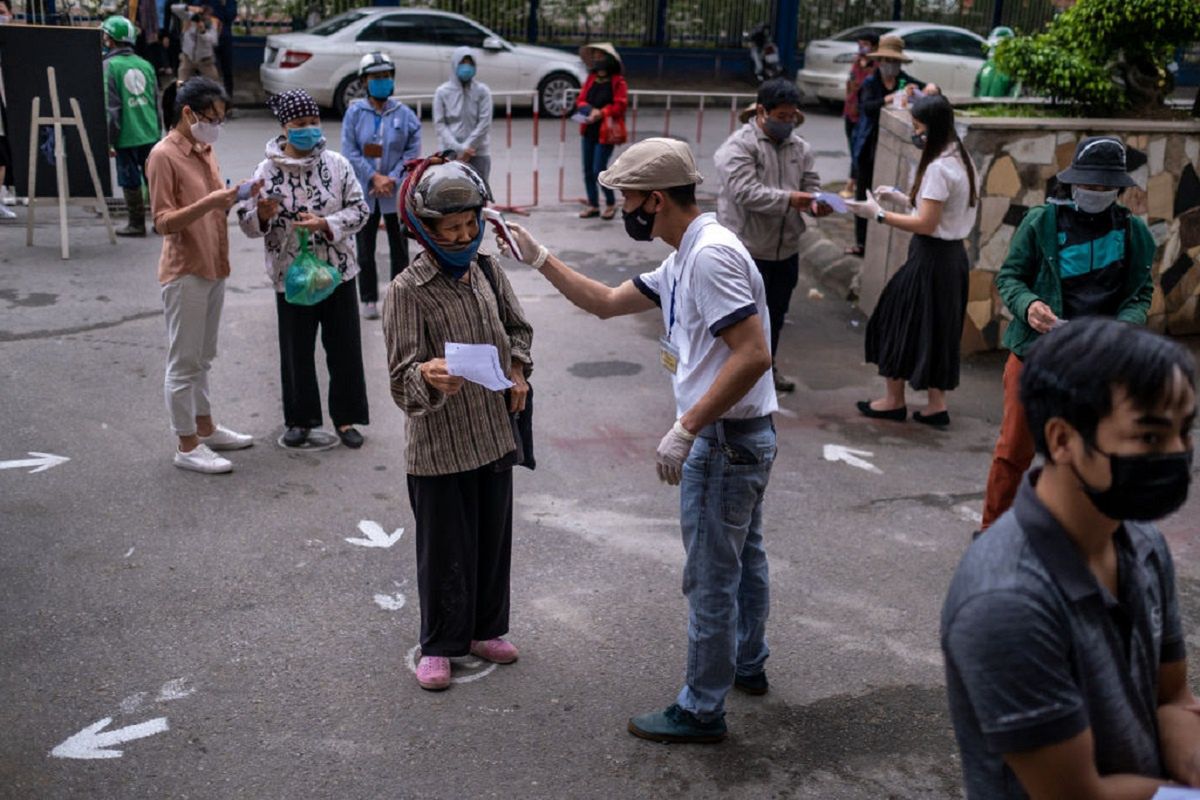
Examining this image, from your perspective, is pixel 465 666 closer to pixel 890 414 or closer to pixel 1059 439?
pixel 1059 439

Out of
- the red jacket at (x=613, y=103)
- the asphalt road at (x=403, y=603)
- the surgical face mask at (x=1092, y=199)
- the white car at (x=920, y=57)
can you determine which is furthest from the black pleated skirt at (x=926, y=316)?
the white car at (x=920, y=57)

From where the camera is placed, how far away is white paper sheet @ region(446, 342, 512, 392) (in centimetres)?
421

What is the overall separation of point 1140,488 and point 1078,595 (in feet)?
0.67

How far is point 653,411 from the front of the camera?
25.6ft

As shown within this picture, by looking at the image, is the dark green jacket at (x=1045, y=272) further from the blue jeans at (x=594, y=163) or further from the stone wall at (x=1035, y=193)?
the blue jeans at (x=594, y=163)

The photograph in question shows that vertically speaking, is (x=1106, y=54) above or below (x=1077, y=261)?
above

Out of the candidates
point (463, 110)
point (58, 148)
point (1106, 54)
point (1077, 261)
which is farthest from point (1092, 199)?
point (58, 148)

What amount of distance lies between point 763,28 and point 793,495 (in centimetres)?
1830

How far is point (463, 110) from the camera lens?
1131 centimetres

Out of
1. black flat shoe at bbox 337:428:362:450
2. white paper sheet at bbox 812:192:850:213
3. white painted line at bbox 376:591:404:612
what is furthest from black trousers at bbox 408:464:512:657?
white paper sheet at bbox 812:192:850:213

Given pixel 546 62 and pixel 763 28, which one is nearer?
pixel 546 62

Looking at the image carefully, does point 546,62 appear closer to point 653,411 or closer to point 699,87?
point 699,87

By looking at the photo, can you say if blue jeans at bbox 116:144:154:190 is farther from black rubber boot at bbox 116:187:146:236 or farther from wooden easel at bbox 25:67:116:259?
wooden easel at bbox 25:67:116:259

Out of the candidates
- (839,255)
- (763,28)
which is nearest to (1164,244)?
(839,255)
